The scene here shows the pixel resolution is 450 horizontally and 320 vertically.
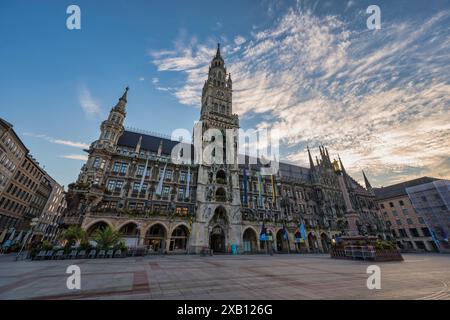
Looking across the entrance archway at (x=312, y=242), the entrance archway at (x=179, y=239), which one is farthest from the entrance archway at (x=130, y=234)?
the entrance archway at (x=312, y=242)

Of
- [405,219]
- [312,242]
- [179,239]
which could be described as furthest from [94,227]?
[405,219]

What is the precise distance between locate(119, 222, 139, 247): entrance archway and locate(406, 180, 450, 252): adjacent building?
6566cm

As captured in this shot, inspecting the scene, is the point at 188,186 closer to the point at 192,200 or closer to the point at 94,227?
the point at 192,200

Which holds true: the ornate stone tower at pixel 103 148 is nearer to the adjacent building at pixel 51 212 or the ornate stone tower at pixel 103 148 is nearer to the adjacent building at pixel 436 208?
the adjacent building at pixel 51 212

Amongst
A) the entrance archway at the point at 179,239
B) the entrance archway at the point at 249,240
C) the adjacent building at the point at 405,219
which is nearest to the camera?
the entrance archway at the point at 179,239

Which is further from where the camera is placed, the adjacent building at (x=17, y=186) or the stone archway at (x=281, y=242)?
the stone archway at (x=281, y=242)

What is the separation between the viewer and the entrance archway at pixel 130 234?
28362 millimetres

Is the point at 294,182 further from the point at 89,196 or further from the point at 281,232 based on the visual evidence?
the point at 89,196

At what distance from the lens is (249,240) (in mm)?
37531

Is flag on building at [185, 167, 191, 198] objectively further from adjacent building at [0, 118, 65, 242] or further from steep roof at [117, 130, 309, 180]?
adjacent building at [0, 118, 65, 242]

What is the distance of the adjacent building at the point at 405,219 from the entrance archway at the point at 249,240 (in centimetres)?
4486
